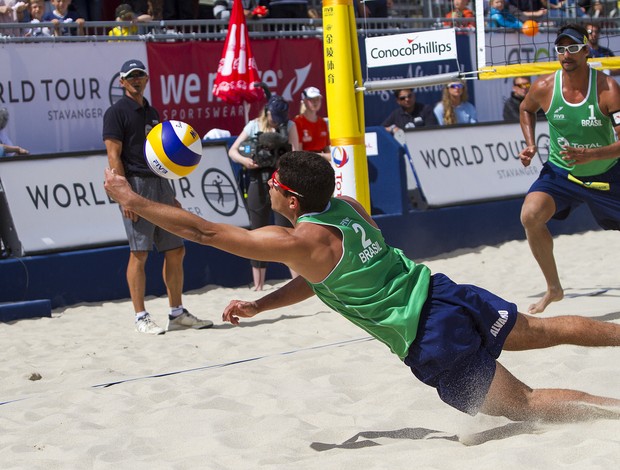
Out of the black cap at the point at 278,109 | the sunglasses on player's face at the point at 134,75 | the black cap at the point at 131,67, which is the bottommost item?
the black cap at the point at 278,109

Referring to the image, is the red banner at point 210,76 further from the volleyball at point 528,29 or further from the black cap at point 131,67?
the black cap at point 131,67

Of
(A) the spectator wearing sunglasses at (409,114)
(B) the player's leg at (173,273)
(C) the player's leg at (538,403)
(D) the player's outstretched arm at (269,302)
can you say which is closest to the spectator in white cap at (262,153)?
(B) the player's leg at (173,273)

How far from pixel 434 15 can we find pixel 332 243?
967cm

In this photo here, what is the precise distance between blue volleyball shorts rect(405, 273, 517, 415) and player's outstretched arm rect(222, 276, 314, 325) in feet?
1.68

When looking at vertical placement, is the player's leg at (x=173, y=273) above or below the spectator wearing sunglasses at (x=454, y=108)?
below

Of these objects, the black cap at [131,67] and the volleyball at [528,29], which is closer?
the black cap at [131,67]

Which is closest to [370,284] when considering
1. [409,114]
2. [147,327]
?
[147,327]

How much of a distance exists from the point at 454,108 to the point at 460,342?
24.8 feet

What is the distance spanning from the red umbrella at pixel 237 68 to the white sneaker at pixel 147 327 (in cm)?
336

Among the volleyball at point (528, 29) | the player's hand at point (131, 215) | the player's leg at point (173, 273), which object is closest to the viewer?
the player's hand at point (131, 215)

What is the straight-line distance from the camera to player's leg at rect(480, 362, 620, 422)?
3.64 metres

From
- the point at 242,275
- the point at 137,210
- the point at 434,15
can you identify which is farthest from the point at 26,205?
the point at 434,15

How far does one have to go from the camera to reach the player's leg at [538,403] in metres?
3.64

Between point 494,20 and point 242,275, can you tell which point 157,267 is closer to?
point 242,275
